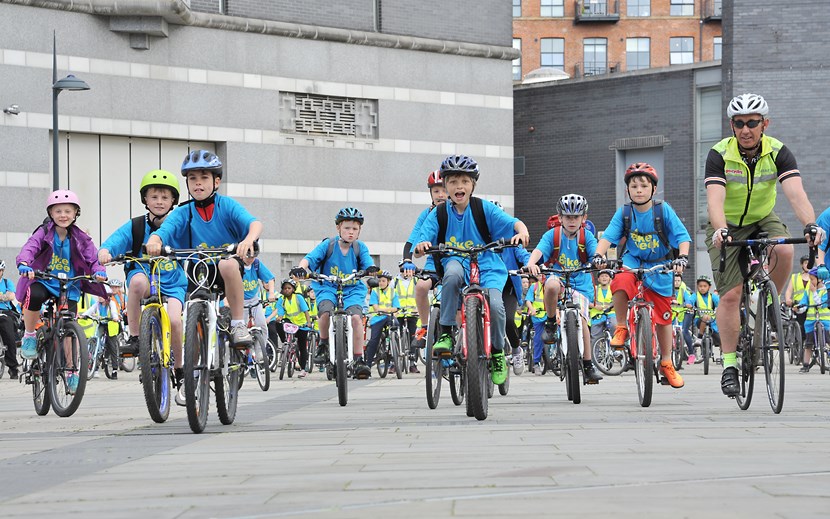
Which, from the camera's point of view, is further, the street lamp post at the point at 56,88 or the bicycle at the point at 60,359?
the street lamp post at the point at 56,88

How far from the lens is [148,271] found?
11367 mm

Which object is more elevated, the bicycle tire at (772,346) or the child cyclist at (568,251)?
the child cyclist at (568,251)

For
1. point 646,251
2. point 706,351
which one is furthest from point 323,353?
point 706,351

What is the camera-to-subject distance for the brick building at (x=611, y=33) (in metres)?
78.0

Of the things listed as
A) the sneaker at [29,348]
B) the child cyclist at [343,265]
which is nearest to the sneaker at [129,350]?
the sneaker at [29,348]

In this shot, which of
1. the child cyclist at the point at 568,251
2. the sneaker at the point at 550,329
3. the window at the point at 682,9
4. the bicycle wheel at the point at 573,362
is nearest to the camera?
the bicycle wheel at the point at 573,362

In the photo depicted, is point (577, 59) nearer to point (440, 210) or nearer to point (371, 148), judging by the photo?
point (371, 148)

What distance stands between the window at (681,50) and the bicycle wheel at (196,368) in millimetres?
72127

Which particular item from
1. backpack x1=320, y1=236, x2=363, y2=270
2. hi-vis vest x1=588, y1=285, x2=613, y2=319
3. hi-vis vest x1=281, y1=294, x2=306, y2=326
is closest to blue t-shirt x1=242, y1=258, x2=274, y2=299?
backpack x1=320, y1=236, x2=363, y2=270

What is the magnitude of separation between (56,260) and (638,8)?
69.1 meters

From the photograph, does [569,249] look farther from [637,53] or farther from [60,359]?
[637,53]

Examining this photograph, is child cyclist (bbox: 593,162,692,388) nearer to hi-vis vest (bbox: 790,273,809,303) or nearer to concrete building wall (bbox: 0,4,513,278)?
hi-vis vest (bbox: 790,273,809,303)

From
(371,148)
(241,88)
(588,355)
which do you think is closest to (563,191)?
(371,148)

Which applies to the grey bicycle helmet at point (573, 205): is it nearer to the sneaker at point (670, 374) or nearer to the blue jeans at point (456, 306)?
the sneaker at point (670, 374)
